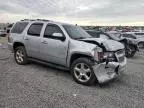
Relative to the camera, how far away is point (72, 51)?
18.1 feet

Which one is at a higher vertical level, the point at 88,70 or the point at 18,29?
the point at 18,29

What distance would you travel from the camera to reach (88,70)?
5246mm

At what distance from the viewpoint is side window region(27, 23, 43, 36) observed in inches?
265

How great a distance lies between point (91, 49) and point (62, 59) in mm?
1179

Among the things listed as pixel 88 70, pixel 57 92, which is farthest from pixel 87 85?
pixel 57 92

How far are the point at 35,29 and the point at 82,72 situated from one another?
9.01ft

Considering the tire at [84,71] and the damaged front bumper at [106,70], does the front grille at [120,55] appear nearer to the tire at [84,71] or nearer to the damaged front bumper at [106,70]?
the damaged front bumper at [106,70]

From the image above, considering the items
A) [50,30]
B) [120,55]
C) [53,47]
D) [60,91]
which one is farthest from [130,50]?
[60,91]

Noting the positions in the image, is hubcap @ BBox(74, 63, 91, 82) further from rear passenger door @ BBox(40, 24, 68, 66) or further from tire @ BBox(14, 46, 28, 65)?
tire @ BBox(14, 46, 28, 65)

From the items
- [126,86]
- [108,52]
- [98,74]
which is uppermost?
[108,52]

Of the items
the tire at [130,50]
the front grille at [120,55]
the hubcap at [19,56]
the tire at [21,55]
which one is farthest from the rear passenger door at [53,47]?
the tire at [130,50]

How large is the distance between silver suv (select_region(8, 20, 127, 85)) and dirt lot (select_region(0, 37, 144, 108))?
0.40 meters

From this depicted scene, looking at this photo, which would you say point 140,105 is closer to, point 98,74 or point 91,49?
point 98,74

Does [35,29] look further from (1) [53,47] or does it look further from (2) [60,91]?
(2) [60,91]
